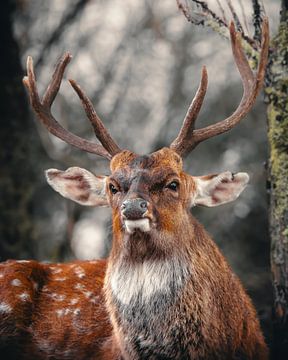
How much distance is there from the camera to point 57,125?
686 cm

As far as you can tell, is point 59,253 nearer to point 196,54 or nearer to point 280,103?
point 280,103

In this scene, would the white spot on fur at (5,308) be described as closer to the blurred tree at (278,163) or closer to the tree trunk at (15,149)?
the blurred tree at (278,163)

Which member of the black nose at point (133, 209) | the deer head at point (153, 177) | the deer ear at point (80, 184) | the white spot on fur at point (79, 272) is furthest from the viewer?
the white spot on fur at point (79, 272)

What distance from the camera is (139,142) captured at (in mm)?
16875

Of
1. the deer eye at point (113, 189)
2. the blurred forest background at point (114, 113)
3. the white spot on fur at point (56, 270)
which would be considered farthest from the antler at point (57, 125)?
the blurred forest background at point (114, 113)

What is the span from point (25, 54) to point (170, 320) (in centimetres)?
888

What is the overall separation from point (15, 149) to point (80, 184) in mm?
5057

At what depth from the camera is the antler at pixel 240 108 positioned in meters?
6.38

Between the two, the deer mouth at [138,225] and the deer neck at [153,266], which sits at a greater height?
the deer mouth at [138,225]

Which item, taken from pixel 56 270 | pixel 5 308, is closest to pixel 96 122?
pixel 56 270

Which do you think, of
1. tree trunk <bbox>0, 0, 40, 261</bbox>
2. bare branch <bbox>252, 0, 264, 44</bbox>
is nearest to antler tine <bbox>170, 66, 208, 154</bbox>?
bare branch <bbox>252, 0, 264, 44</bbox>

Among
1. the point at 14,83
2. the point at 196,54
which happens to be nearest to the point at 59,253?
the point at 14,83

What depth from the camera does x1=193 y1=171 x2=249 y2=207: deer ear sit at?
257 inches

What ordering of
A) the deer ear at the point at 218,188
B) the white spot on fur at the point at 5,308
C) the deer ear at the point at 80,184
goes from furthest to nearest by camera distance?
the white spot on fur at the point at 5,308 < the deer ear at the point at 80,184 < the deer ear at the point at 218,188
